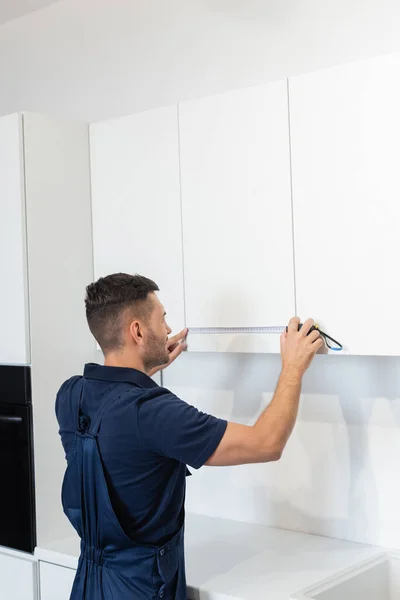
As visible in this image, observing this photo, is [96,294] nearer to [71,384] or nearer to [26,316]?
[71,384]

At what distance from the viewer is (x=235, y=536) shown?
2785 millimetres

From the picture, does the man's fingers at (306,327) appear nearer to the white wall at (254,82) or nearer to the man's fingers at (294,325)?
the man's fingers at (294,325)

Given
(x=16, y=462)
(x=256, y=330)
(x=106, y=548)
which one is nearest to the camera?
(x=106, y=548)

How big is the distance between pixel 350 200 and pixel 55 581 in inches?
60.9

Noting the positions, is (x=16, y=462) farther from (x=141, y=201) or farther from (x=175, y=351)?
(x=141, y=201)

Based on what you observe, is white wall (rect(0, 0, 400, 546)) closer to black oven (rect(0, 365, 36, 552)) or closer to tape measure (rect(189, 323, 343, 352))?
tape measure (rect(189, 323, 343, 352))

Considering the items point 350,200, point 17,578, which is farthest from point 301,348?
point 17,578

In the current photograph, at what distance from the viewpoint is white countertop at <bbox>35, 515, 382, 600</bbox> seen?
7.44 feet

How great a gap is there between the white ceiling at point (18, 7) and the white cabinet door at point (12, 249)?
0.92 metres

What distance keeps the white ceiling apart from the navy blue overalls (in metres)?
2.03

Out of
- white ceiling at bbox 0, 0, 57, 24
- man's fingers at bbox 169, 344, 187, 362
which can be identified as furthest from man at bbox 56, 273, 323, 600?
white ceiling at bbox 0, 0, 57, 24

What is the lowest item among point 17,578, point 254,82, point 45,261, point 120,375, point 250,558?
point 17,578

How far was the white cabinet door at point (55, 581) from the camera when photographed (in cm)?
261

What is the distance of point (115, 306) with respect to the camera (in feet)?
7.32
